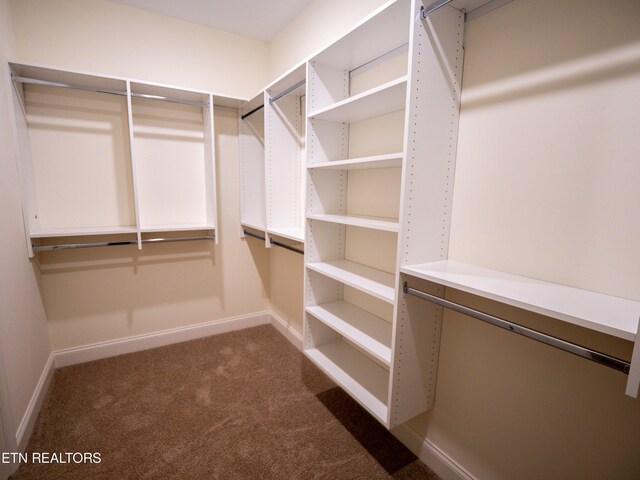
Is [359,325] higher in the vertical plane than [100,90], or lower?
lower

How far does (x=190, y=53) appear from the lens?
2652 mm

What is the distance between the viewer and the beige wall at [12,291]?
1.61 metres

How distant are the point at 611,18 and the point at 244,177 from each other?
259cm

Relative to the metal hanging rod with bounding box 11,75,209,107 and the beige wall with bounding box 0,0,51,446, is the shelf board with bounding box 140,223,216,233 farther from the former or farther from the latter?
the metal hanging rod with bounding box 11,75,209,107

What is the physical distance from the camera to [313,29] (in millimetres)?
2307

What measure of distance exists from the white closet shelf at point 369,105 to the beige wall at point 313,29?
34 centimetres

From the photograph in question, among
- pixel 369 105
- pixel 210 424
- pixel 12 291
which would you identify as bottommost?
pixel 210 424

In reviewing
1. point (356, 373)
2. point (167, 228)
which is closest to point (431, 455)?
point (356, 373)

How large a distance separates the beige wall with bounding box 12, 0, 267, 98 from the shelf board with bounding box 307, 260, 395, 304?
2020mm

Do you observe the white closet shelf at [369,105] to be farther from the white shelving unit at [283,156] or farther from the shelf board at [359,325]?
the shelf board at [359,325]

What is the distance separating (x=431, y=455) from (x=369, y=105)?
180 centimetres

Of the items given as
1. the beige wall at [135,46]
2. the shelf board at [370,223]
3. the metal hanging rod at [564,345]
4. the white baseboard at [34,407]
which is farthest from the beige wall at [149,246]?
the metal hanging rod at [564,345]

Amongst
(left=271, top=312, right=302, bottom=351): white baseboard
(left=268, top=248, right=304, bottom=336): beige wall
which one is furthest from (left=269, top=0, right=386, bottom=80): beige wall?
(left=271, top=312, right=302, bottom=351): white baseboard

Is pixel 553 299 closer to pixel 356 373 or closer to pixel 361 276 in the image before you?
pixel 361 276
